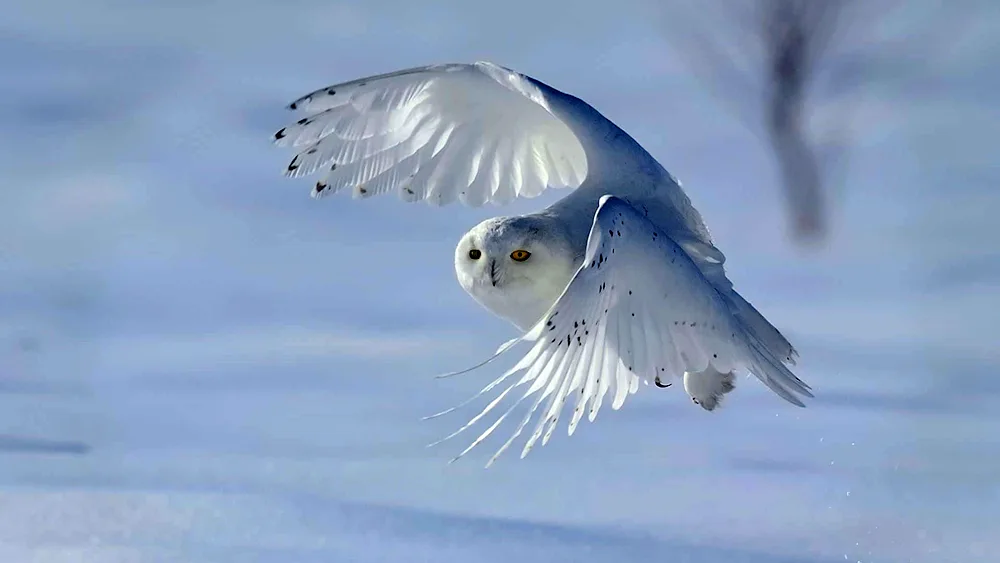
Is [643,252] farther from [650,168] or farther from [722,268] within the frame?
[650,168]

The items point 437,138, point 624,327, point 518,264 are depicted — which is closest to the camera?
point 624,327

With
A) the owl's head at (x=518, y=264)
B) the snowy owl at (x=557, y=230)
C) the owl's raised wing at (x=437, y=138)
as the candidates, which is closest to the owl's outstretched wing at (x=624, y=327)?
the snowy owl at (x=557, y=230)

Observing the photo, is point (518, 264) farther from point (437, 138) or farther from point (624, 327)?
point (437, 138)

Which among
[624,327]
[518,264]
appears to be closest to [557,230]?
[518,264]

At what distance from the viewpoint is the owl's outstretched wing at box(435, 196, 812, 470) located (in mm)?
7832

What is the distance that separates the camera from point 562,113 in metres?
10.4

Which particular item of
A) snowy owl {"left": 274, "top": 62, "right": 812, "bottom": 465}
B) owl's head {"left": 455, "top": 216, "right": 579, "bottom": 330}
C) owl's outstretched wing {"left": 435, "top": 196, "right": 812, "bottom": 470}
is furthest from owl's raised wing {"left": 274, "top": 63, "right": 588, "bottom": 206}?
owl's outstretched wing {"left": 435, "top": 196, "right": 812, "bottom": 470}

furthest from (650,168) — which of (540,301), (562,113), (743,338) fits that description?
(743,338)

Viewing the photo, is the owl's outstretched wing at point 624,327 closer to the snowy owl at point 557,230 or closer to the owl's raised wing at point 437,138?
the snowy owl at point 557,230

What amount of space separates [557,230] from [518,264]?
0.40 meters

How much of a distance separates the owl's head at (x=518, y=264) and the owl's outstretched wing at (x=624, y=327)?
1.34m

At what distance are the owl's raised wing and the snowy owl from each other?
0.01m

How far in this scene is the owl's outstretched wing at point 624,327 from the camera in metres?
7.83

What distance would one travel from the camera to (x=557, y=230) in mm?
9695
